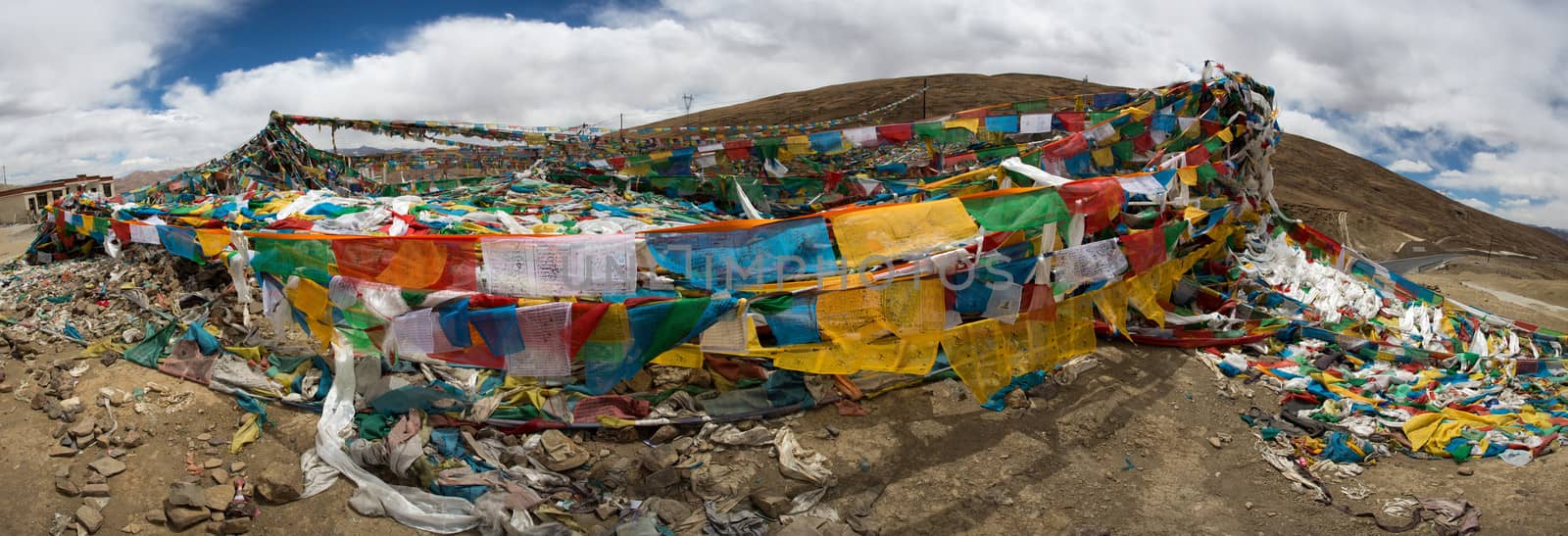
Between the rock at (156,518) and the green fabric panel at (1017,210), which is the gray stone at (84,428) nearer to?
the rock at (156,518)

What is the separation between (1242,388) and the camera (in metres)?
7.04

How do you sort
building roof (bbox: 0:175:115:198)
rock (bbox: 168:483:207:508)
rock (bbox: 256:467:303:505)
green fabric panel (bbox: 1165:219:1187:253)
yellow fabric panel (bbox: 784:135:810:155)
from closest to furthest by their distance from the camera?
rock (bbox: 168:483:207:508) → rock (bbox: 256:467:303:505) → green fabric panel (bbox: 1165:219:1187:253) → yellow fabric panel (bbox: 784:135:810:155) → building roof (bbox: 0:175:115:198)

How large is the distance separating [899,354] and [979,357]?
27.8 inches

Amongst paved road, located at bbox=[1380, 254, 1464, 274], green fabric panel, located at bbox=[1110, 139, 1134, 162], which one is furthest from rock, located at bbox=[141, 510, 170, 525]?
paved road, located at bbox=[1380, 254, 1464, 274]

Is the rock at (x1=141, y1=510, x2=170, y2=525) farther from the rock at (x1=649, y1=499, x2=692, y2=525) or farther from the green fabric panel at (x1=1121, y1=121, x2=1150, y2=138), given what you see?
the green fabric panel at (x1=1121, y1=121, x2=1150, y2=138)

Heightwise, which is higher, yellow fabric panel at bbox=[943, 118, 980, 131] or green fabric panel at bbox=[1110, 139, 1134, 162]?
yellow fabric panel at bbox=[943, 118, 980, 131]

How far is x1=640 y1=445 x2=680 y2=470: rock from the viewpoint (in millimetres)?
5199

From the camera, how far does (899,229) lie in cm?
529

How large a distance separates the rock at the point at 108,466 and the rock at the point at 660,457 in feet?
11.0

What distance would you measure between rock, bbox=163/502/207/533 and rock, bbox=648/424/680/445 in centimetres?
276

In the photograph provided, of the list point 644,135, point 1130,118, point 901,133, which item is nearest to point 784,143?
point 901,133

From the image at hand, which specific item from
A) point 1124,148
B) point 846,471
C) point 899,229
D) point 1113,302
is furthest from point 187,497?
point 1124,148

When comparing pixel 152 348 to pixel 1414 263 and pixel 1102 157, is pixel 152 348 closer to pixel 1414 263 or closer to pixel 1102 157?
pixel 1102 157

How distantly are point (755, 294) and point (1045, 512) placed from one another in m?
2.53
